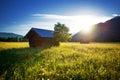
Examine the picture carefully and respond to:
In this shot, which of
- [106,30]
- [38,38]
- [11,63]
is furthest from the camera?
[106,30]

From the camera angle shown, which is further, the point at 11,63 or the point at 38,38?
the point at 38,38

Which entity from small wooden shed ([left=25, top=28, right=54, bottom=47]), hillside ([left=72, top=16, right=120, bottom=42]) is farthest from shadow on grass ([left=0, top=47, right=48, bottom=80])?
hillside ([left=72, top=16, right=120, bottom=42])

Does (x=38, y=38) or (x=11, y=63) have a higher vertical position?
(x=38, y=38)

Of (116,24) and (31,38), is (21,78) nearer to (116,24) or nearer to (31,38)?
(31,38)

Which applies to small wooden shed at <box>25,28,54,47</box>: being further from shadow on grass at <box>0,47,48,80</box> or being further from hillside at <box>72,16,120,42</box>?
hillside at <box>72,16,120,42</box>

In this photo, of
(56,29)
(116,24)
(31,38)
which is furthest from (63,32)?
(116,24)

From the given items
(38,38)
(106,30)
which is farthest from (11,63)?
(106,30)

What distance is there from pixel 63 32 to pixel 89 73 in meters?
34.6

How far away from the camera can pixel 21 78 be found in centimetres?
911

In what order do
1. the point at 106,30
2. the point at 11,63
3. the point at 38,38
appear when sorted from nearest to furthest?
the point at 11,63 < the point at 38,38 < the point at 106,30

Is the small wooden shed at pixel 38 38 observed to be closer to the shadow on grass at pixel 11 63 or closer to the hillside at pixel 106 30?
the shadow on grass at pixel 11 63

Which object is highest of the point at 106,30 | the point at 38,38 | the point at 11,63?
the point at 106,30

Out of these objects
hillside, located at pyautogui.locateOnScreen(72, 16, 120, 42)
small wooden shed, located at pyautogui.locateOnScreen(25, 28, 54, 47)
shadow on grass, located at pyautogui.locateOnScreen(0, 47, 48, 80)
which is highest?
hillside, located at pyautogui.locateOnScreen(72, 16, 120, 42)

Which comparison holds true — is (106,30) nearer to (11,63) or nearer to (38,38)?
(38,38)
